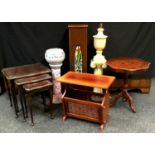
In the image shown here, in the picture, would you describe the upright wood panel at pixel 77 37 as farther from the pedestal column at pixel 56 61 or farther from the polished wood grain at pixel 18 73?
the polished wood grain at pixel 18 73

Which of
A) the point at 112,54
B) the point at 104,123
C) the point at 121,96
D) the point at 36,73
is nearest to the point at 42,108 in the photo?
the point at 36,73

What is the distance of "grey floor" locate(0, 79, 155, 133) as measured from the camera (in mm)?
2209

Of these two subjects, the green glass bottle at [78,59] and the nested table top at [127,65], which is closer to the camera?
the nested table top at [127,65]

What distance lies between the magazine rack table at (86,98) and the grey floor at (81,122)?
96 millimetres

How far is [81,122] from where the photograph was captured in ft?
7.73

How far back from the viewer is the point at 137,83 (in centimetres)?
306

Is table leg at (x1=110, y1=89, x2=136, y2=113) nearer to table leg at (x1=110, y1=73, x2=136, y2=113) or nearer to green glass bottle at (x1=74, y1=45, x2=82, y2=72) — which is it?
table leg at (x1=110, y1=73, x2=136, y2=113)

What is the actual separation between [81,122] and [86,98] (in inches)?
12.2

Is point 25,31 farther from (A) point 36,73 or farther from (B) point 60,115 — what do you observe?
(B) point 60,115

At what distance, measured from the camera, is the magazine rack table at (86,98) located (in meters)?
2.13

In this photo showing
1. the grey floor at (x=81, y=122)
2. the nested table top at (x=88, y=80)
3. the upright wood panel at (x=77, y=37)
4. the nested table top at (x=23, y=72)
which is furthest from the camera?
the upright wood panel at (x=77, y=37)

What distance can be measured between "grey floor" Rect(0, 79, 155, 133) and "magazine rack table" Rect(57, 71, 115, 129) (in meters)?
0.10

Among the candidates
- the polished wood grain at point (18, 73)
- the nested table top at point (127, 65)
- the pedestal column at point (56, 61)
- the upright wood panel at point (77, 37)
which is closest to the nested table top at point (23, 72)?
the polished wood grain at point (18, 73)

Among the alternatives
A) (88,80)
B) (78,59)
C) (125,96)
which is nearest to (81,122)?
(88,80)
